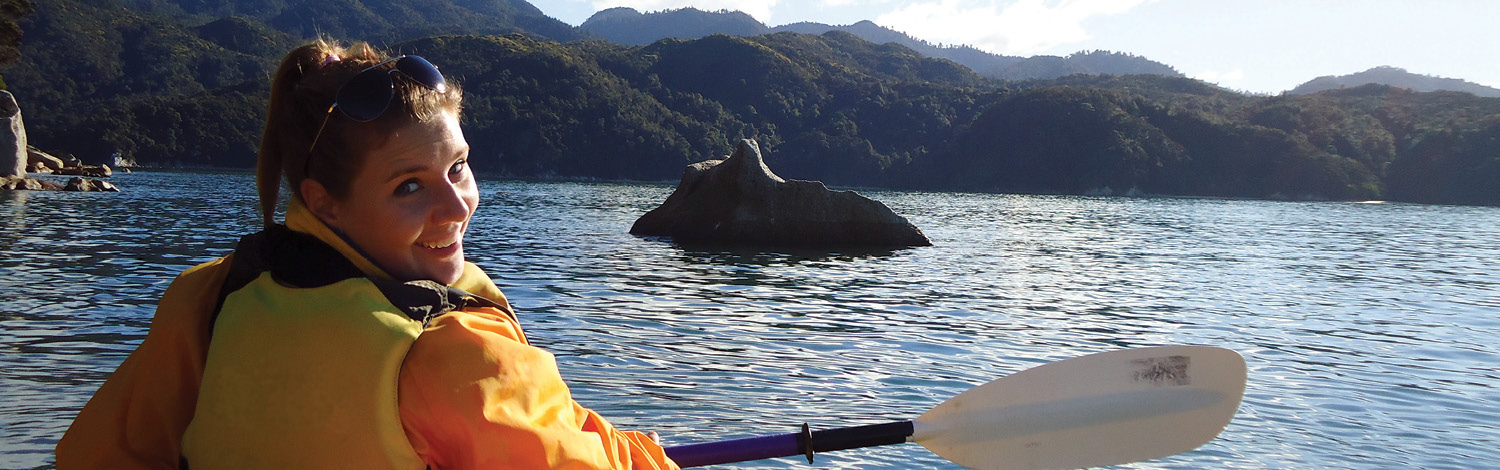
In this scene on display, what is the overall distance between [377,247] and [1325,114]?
121 m

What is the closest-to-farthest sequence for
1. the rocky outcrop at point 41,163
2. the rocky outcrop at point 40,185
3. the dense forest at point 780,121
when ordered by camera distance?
1. the rocky outcrop at point 40,185
2. the rocky outcrop at point 41,163
3. the dense forest at point 780,121

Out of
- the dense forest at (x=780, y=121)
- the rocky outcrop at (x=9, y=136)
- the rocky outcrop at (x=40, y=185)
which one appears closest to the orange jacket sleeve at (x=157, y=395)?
the rocky outcrop at (x=40, y=185)

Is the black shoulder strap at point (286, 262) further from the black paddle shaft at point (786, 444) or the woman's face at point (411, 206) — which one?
the black paddle shaft at point (786, 444)

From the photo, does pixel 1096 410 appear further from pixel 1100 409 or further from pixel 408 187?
pixel 408 187

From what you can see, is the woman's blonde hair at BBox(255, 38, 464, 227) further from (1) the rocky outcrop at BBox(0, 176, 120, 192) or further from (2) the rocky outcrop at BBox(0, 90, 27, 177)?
(2) the rocky outcrop at BBox(0, 90, 27, 177)

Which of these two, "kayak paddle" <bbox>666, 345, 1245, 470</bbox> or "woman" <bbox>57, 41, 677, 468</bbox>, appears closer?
"woman" <bbox>57, 41, 677, 468</bbox>

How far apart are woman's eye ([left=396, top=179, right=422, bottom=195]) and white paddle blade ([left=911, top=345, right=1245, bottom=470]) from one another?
8.08ft

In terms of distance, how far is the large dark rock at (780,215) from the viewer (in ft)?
61.0

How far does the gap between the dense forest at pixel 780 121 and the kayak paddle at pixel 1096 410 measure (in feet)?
304

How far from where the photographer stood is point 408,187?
5.87ft

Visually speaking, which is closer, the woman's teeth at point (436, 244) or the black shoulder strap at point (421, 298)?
the black shoulder strap at point (421, 298)

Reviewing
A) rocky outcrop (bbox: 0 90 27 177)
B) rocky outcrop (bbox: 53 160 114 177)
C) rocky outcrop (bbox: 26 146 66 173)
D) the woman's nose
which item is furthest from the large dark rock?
rocky outcrop (bbox: 26 146 66 173)

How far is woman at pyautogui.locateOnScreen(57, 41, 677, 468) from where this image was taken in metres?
1.55

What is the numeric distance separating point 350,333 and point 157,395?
0.52 metres
